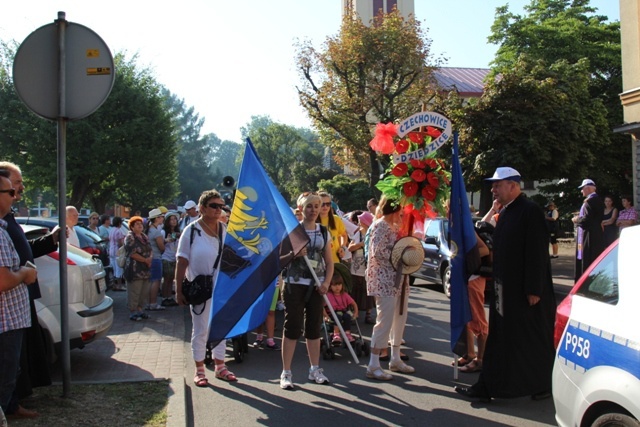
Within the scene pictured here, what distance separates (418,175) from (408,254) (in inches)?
32.9

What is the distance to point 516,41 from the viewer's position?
3725 cm

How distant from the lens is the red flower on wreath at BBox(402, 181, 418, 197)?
672cm

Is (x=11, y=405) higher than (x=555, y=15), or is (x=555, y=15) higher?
(x=555, y=15)

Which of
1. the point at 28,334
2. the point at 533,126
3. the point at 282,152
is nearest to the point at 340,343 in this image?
the point at 28,334

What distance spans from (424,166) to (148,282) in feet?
19.6

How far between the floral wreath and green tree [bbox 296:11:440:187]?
2439 centimetres

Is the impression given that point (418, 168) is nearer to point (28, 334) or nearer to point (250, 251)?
point (250, 251)

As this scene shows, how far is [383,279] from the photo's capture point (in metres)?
6.66

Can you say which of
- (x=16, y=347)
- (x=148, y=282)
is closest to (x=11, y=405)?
(x=16, y=347)

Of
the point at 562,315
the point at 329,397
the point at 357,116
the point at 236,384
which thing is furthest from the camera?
the point at 357,116

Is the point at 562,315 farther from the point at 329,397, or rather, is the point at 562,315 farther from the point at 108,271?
the point at 108,271

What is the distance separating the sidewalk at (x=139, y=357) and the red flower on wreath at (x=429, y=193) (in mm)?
A: 3101

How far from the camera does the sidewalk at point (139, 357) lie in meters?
6.41

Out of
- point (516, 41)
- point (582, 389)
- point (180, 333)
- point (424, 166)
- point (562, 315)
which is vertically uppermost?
point (516, 41)
